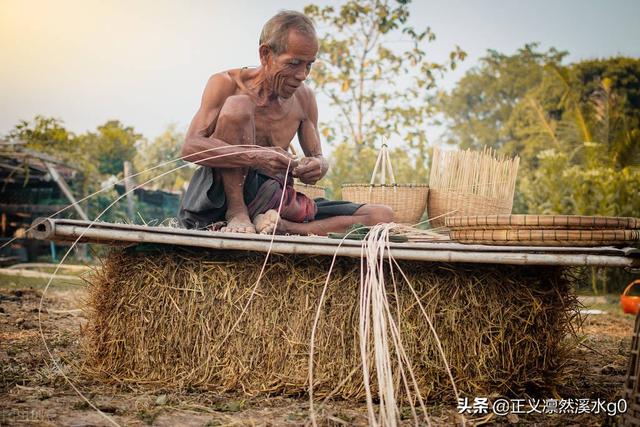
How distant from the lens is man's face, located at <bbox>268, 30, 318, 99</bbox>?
294cm

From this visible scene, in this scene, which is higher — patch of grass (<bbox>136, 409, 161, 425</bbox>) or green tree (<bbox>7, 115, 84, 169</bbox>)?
green tree (<bbox>7, 115, 84, 169</bbox>)

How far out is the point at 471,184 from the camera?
14.4 ft

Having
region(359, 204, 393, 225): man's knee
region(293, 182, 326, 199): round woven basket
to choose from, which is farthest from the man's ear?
region(293, 182, 326, 199): round woven basket

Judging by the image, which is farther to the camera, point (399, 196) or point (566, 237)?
point (399, 196)

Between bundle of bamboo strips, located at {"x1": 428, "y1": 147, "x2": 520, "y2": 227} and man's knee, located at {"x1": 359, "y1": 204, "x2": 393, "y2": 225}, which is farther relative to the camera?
bundle of bamboo strips, located at {"x1": 428, "y1": 147, "x2": 520, "y2": 227}

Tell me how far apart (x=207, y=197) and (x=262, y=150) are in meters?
0.39

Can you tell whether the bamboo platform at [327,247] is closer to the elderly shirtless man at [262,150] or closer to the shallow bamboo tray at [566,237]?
the shallow bamboo tray at [566,237]

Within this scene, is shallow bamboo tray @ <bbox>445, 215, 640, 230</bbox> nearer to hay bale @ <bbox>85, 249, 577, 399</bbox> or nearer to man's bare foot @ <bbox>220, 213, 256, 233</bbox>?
hay bale @ <bbox>85, 249, 577, 399</bbox>

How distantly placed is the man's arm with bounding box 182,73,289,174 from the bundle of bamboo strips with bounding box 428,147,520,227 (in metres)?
1.67

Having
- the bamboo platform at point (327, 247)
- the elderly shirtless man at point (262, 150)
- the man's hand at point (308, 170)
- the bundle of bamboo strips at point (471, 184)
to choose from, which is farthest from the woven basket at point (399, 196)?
the bamboo platform at point (327, 247)

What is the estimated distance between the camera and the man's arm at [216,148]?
2.90 meters

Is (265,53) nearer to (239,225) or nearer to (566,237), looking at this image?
(239,225)

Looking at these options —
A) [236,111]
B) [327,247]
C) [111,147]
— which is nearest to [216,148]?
[236,111]

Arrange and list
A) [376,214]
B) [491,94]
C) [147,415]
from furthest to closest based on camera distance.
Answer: [491,94]
[376,214]
[147,415]
